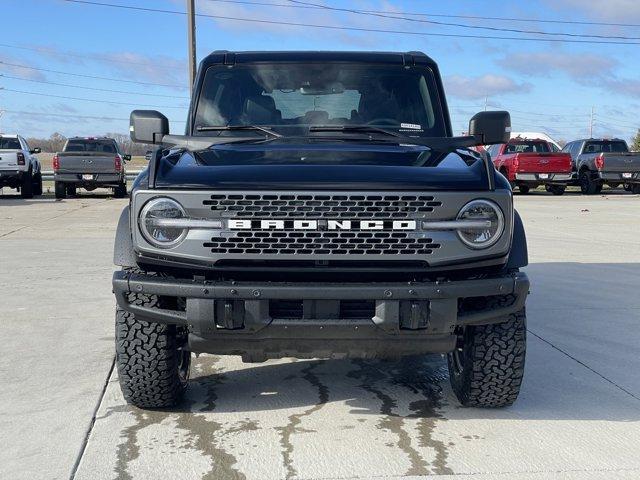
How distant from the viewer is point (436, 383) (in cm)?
461

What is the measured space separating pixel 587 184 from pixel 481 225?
23017 mm

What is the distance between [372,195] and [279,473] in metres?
1.25

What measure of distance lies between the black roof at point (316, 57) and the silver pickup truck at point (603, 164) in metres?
20.3

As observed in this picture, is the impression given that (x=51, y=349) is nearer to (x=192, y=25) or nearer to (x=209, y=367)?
(x=209, y=367)

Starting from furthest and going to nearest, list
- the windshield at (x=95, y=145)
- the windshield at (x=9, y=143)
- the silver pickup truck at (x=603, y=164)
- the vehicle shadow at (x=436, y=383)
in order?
the silver pickup truck at (x=603, y=164)
the windshield at (x=95, y=145)
the windshield at (x=9, y=143)
the vehicle shadow at (x=436, y=383)

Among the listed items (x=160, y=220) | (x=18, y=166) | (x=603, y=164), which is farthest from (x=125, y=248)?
(x=603, y=164)

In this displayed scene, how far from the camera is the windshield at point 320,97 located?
4840 millimetres

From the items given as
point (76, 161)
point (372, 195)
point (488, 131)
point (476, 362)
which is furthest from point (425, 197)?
point (76, 161)

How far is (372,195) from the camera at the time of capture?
134 inches

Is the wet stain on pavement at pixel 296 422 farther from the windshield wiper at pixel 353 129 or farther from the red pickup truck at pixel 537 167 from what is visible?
the red pickup truck at pixel 537 167

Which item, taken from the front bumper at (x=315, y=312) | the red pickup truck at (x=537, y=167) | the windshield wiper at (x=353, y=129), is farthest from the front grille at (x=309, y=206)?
the red pickup truck at (x=537, y=167)

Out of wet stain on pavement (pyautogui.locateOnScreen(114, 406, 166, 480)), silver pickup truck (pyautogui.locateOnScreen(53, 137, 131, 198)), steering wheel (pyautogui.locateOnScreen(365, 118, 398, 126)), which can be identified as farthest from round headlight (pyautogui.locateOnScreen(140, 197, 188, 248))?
silver pickup truck (pyautogui.locateOnScreen(53, 137, 131, 198))

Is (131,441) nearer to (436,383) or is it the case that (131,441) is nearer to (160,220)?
(160,220)

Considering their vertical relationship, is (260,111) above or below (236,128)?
above
